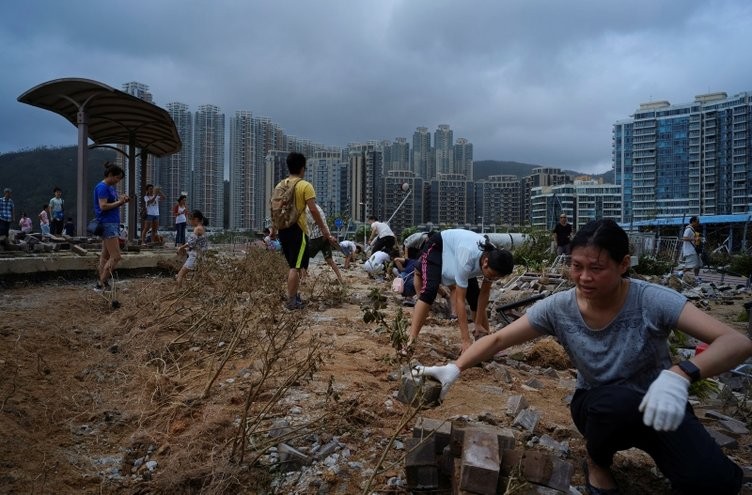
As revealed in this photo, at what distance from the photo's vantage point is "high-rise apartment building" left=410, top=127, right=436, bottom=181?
69.2 meters

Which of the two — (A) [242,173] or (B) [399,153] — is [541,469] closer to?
(A) [242,173]

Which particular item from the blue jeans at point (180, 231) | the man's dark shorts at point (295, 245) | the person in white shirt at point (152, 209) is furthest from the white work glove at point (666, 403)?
the blue jeans at point (180, 231)

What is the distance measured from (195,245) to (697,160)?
155 feet

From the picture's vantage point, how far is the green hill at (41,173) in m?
39.2

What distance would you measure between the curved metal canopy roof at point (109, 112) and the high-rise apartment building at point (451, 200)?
1382 inches

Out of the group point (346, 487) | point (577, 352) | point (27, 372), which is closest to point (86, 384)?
point (27, 372)

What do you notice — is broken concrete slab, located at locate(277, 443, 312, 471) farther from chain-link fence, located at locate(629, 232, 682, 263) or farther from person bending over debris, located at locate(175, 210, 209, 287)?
chain-link fence, located at locate(629, 232, 682, 263)

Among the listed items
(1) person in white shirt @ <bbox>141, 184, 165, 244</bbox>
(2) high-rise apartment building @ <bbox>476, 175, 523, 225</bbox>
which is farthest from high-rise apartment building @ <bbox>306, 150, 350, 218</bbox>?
(1) person in white shirt @ <bbox>141, 184, 165, 244</bbox>

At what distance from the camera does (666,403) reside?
180cm

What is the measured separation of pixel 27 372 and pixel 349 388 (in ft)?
7.18

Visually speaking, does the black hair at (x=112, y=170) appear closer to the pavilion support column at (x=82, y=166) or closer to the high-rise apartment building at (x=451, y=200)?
the pavilion support column at (x=82, y=166)

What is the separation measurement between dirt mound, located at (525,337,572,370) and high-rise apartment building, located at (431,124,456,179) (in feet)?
216

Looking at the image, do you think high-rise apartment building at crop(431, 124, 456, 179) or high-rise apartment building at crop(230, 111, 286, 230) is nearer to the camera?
high-rise apartment building at crop(230, 111, 286, 230)

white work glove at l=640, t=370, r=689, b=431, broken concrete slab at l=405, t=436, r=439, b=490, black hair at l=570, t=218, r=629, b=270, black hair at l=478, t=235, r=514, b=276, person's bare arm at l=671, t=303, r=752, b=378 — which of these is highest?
black hair at l=570, t=218, r=629, b=270
